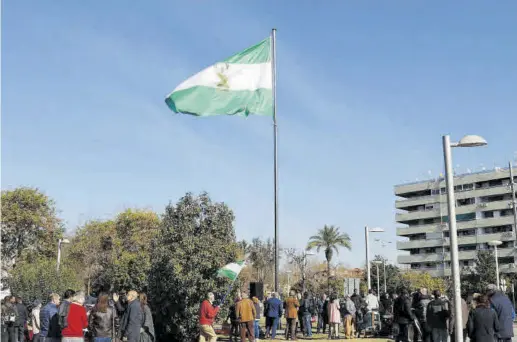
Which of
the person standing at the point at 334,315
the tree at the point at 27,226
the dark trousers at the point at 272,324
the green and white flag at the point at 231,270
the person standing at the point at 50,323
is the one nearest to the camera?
the person standing at the point at 50,323

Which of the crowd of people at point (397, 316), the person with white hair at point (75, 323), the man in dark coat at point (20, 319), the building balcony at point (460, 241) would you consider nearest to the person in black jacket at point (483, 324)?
the crowd of people at point (397, 316)

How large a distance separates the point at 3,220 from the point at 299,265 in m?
33.5

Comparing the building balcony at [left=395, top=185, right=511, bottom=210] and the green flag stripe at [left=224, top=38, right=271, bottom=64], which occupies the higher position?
the building balcony at [left=395, top=185, right=511, bottom=210]

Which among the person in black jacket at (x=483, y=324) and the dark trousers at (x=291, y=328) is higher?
the person in black jacket at (x=483, y=324)

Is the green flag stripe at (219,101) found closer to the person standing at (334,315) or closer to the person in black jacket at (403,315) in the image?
the person in black jacket at (403,315)

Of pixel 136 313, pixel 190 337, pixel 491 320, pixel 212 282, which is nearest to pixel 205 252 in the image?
pixel 212 282

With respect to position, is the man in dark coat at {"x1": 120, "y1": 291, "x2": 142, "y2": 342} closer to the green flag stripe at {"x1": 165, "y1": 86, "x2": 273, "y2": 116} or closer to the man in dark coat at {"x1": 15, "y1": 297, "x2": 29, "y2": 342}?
the green flag stripe at {"x1": 165, "y1": 86, "x2": 273, "y2": 116}

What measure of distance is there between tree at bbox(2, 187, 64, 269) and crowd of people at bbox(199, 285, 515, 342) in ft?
96.5

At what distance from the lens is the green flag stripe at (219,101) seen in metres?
17.2

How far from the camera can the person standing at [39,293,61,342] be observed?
1358 cm

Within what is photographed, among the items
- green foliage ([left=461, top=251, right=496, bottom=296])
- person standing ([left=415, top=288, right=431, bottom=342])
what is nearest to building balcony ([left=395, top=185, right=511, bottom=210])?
green foliage ([left=461, top=251, right=496, bottom=296])

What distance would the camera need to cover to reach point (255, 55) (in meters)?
19.1

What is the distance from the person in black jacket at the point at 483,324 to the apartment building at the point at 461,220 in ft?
282

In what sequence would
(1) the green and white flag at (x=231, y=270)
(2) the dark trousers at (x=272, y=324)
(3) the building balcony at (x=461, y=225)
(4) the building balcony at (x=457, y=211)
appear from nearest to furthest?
(1) the green and white flag at (x=231, y=270) < (2) the dark trousers at (x=272, y=324) < (3) the building balcony at (x=461, y=225) < (4) the building balcony at (x=457, y=211)
